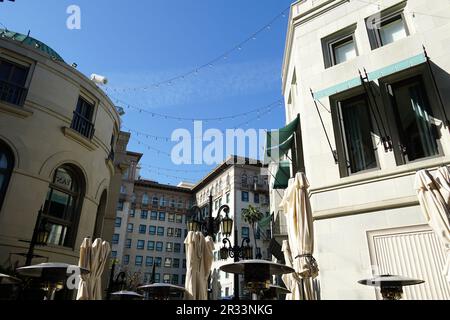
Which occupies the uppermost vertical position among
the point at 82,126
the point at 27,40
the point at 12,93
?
the point at 27,40

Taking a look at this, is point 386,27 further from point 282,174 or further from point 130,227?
point 130,227

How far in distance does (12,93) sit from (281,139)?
41.7 feet

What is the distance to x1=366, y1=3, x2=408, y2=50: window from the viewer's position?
1130cm

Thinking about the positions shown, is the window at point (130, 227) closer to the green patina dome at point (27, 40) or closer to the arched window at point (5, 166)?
the green patina dome at point (27, 40)

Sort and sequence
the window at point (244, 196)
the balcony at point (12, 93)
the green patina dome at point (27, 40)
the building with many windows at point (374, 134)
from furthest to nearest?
the window at point (244, 196) < the green patina dome at point (27, 40) < the balcony at point (12, 93) < the building with many windows at point (374, 134)

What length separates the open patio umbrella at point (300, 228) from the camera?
6789 mm

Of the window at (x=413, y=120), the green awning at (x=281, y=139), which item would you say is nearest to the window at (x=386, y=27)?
the window at (x=413, y=120)

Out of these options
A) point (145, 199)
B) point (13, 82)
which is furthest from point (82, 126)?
point (145, 199)

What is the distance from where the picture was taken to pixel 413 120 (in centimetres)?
1005

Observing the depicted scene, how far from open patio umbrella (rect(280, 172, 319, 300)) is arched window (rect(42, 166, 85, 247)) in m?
12.5

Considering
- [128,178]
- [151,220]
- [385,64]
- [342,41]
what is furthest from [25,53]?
[151,220]

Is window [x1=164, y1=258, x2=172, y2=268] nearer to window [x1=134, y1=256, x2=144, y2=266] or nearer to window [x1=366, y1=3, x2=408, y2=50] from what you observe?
window [x1=134, y1=256, x2=144, y2=266]

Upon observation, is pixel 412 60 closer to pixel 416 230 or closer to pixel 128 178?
pixel 416 230

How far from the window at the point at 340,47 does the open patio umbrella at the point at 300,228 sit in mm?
6727
